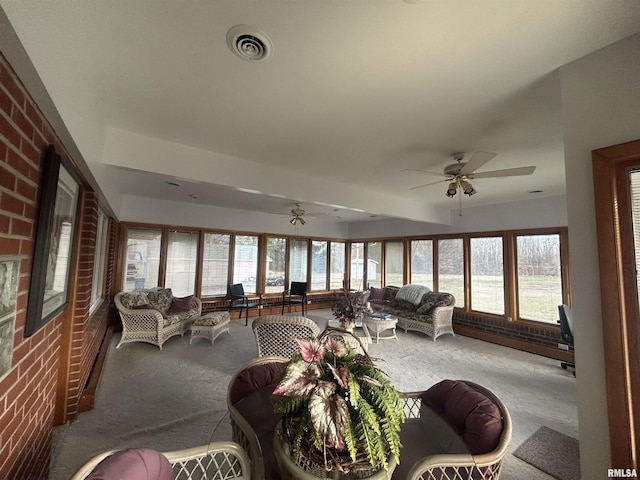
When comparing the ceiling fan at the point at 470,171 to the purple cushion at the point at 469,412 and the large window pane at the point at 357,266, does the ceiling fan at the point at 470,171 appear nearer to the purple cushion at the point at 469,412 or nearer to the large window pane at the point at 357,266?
the purple cushion at the point at 469,412

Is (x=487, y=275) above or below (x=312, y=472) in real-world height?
above

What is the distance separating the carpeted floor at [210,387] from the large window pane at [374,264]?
253cm

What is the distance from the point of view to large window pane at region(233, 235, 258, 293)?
6.28 metres

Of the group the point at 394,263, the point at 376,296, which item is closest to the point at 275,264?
the point at 376,296

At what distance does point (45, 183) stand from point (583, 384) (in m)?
2.81

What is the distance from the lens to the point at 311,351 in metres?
0.95

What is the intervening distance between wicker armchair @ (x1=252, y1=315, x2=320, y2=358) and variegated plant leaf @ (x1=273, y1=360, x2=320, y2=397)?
183 cm

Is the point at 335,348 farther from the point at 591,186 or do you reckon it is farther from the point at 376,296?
the point at 376,296

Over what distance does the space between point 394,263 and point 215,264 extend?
14.9 ft

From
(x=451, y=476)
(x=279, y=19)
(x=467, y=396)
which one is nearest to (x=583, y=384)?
(x=467, y=396)

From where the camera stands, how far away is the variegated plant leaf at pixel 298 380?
83 centimetres

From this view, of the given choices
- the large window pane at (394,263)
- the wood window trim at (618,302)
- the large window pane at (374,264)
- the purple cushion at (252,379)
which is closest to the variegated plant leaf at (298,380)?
the purple cushion at (252,379)

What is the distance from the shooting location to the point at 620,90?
4.12 feet

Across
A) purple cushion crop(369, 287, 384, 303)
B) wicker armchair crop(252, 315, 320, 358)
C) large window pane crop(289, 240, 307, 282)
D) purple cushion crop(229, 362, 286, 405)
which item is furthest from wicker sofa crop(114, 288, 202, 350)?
purple cushion crop(369, 287, 384, 303)
